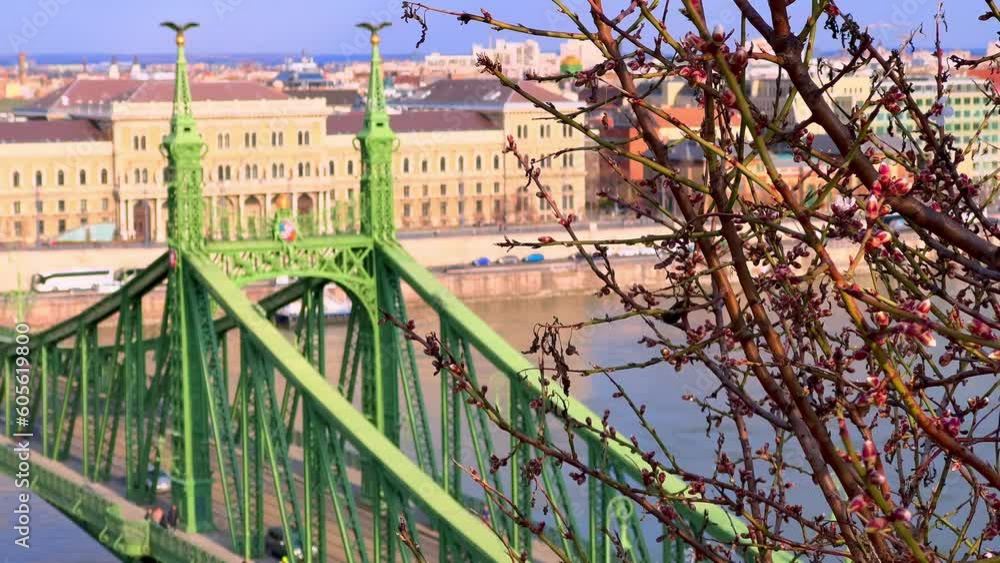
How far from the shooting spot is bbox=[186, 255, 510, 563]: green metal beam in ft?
26.9

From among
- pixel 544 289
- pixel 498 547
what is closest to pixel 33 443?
pixel 498 547

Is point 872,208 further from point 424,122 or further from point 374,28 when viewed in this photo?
point 424,122

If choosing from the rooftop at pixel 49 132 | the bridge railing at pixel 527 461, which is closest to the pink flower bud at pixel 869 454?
the bridge railing at pixel 527 461

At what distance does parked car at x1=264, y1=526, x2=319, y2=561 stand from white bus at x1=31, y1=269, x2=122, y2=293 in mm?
19443

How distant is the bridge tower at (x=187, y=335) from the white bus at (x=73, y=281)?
1903 centimetres

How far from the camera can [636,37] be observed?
280 cm

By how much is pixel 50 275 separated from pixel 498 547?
22.8 metres

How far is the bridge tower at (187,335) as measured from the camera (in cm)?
1064

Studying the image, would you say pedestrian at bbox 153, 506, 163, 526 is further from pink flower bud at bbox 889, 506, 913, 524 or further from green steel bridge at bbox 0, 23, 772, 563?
pink flower bud at bbox 889, 506, 913, 524

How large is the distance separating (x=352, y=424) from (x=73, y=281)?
21.6 metres

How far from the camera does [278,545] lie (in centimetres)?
1030

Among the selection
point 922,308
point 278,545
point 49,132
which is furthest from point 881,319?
point 49,132

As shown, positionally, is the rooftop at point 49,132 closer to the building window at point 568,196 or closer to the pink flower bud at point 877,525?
the building window at point 568,196

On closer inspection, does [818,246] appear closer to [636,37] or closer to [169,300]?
[636,37]
